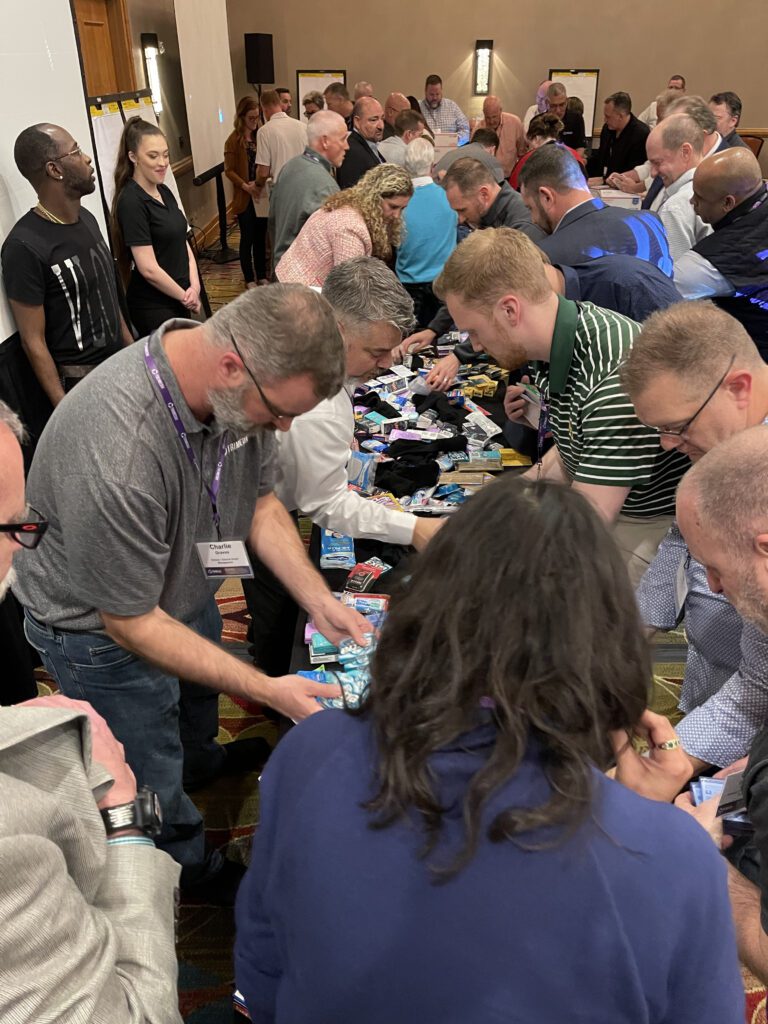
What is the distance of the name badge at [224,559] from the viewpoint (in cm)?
171

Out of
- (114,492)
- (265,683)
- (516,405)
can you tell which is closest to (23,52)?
(516,405)

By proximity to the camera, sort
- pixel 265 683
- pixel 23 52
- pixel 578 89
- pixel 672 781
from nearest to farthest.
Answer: pixel 672 781 < pixel 265 683 < pixel 23 52 < pixel 578 89

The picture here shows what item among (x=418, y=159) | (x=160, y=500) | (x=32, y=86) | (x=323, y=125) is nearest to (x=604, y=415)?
(x=160, y=500)

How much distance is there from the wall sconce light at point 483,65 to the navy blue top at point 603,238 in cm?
955

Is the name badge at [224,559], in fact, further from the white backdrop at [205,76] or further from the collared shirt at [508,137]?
the white backdrop at [205,76]

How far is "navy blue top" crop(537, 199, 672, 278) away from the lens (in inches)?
136

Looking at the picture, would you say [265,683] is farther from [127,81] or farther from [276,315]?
[127,81]

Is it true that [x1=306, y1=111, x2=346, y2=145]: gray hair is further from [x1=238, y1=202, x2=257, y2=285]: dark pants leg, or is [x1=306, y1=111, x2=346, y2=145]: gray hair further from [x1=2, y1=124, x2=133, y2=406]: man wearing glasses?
[x1=238, y1=202, x2=257, y2=285]: dark pants leg

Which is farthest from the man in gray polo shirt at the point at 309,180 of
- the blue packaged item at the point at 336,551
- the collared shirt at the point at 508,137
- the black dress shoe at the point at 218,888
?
the black dress shoe at the point at 218,888

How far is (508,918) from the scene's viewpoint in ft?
2.33

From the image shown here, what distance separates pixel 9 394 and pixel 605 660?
296 centimetres

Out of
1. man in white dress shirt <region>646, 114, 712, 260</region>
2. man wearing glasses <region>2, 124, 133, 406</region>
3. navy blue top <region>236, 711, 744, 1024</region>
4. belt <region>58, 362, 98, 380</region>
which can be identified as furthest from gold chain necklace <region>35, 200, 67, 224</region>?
man in white dress shirt <region>646, 114, 712, 260</region>

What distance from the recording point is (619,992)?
0.72 metres

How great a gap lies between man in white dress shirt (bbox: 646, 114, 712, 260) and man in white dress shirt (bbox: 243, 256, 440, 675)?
290cm
